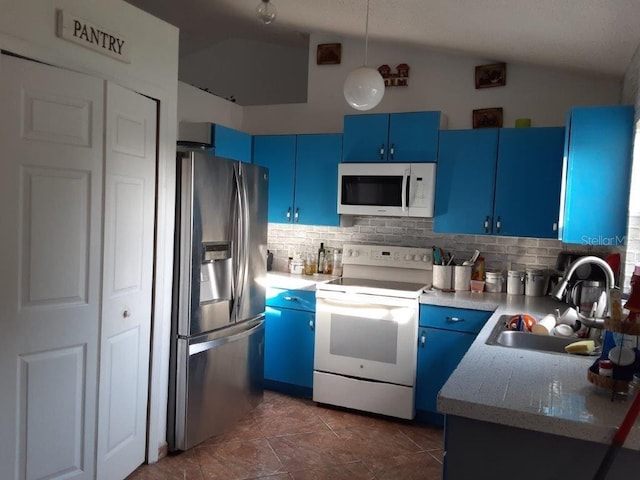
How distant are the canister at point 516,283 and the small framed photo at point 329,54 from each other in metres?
2.20

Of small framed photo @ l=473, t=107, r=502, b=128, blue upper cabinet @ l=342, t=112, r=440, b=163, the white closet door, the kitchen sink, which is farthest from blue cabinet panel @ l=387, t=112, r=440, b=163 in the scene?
the white closet door

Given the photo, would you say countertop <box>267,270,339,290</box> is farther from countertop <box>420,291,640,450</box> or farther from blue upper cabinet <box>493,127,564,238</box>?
countertop <box>420,291,640,450</box>

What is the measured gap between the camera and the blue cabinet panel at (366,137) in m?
3.87

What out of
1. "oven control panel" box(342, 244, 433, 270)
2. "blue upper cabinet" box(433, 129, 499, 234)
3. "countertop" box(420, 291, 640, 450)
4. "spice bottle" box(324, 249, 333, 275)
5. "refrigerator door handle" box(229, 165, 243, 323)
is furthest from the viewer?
"spice bottle" box(324, 249, 333, 275)

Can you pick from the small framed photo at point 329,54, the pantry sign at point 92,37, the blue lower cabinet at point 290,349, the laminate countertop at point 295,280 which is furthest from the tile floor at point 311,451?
the small framed photo at point 329,54

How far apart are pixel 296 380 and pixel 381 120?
204cm

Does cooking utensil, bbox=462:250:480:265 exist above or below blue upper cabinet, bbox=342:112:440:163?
below

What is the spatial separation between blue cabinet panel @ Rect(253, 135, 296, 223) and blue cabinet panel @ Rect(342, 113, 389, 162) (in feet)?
1.63

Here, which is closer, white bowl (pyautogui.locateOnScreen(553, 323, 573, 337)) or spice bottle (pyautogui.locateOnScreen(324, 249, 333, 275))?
white bowl (pyautogui.locateOnScreen(553, 323, 573, 337))

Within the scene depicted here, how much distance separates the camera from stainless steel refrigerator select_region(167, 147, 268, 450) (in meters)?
2.99

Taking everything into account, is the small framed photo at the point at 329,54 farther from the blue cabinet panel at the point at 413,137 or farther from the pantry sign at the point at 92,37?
the pantry sign at the point at 92,37

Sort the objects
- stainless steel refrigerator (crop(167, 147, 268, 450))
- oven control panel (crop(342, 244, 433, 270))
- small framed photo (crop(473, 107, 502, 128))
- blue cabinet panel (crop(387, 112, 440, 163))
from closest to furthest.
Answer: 1. stainless steel refrigerator (crop(167, 147, 268, 450))
2. blue cabinet panel (crop(387, 112, 440, 163))
3. small framed photo (crop(473, 107, 502, 128))
4. oven control panel (crop(342, 244, 433, 270))

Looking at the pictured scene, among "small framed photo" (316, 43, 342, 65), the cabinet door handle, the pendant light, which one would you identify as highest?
"small framed photo" (316, 43, 342, 65)

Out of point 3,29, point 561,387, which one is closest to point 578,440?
point 561,387
